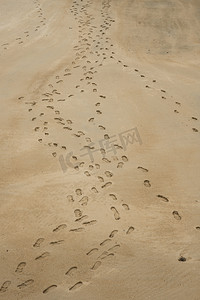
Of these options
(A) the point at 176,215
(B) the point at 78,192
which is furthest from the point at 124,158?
(A) the point at 176,215

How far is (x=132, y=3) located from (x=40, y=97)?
8550 mm

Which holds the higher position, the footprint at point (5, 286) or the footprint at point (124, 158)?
the footprint at point (124, 158)

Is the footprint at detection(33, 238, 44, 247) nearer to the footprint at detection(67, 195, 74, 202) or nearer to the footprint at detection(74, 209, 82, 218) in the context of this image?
the footprint at detection(74, 209, 82, 218)

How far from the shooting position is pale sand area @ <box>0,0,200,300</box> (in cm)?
387

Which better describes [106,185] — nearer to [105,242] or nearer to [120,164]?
[120,164]

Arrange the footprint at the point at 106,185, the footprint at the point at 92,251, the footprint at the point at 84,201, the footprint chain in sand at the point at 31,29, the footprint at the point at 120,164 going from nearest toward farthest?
the footprint at the point at 92,251, the footprint at the point at 84,201, the footprint at the point at 106,185, the footprint at the point at 120,164, the footprint chain in sand at the point at 31,29

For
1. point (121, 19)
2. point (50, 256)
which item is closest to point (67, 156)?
point (50, 256)

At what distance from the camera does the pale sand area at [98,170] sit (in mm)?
3873

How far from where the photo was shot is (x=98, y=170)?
17.5 ft

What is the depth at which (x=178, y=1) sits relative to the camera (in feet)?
44.8

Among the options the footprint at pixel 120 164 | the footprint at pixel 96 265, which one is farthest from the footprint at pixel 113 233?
the footprint at pixel 120 164

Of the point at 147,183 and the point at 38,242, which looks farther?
the point at 147,183

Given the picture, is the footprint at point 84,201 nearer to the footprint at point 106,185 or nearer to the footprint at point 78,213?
the footprint at point 78,213

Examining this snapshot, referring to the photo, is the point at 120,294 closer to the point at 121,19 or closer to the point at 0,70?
the point at 0,70
